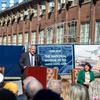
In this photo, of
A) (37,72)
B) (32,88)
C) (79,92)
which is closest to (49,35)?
(37,72)

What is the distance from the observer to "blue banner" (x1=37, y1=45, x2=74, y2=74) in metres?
22.7

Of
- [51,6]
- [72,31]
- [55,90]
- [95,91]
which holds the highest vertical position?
[51,6]

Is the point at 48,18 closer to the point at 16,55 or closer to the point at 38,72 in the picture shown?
the point at 16,55

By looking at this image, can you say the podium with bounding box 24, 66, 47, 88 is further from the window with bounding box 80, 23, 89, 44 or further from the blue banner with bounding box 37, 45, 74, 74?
the window with bounding box 80, 23, 89, 44

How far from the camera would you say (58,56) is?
74.9 ft

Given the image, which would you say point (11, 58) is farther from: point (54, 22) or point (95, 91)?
point (54, 22)

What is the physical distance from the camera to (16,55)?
27078 millimetres

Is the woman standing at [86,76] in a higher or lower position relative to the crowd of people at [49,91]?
lower

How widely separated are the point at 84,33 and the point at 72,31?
9.63 feet

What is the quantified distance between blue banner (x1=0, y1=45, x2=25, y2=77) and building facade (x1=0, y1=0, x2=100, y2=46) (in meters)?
6.50

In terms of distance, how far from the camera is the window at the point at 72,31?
39.6m

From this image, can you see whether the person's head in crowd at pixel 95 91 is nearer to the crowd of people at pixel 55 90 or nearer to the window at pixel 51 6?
the crowd of people at pixel 55 90

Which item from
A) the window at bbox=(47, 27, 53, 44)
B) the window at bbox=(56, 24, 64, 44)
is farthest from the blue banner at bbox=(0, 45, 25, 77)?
the window at bbox=(47, 27, 53, 44)

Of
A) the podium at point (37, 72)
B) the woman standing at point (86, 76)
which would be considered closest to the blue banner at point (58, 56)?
the podium at point (37, 72)
